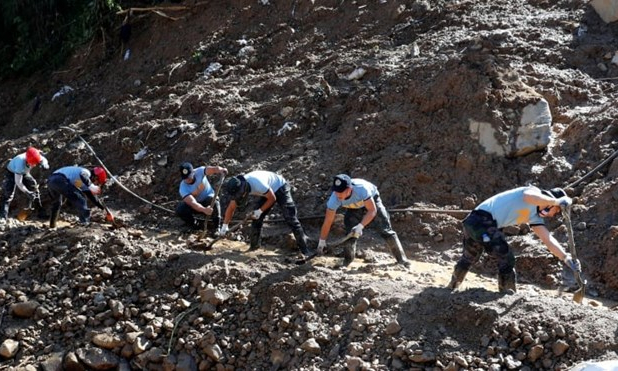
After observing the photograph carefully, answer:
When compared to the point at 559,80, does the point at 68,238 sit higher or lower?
lower

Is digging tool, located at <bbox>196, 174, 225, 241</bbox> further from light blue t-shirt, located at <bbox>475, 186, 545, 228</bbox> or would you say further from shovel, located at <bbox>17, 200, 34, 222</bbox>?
light blue t-shirt, located at <bbox>475, 186, 545, 228</bbox>

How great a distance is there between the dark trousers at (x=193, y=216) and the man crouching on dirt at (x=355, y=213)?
6.23ft

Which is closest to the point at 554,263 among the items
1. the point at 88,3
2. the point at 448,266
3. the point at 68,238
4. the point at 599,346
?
the point at 448,266

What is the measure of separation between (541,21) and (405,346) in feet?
19.7

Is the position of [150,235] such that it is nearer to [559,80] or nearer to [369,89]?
[369,89]

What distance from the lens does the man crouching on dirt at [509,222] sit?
6.28 meters

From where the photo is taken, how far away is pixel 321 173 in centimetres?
941

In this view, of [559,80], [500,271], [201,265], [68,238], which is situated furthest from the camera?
[559,80]

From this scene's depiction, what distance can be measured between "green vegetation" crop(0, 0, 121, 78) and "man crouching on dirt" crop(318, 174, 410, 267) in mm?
7424

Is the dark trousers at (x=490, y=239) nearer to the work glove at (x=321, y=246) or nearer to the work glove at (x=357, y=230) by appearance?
the work glove at (x=357, y=230)

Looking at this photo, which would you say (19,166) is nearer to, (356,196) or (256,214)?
(256,214)

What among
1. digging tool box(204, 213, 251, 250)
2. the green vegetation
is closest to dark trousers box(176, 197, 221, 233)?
digging tool box(204, 213, 251, 250)

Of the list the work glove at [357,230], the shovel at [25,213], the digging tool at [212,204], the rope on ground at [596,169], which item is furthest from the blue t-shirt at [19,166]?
the rope on ground at [596,169]

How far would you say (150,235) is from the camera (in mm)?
9477
